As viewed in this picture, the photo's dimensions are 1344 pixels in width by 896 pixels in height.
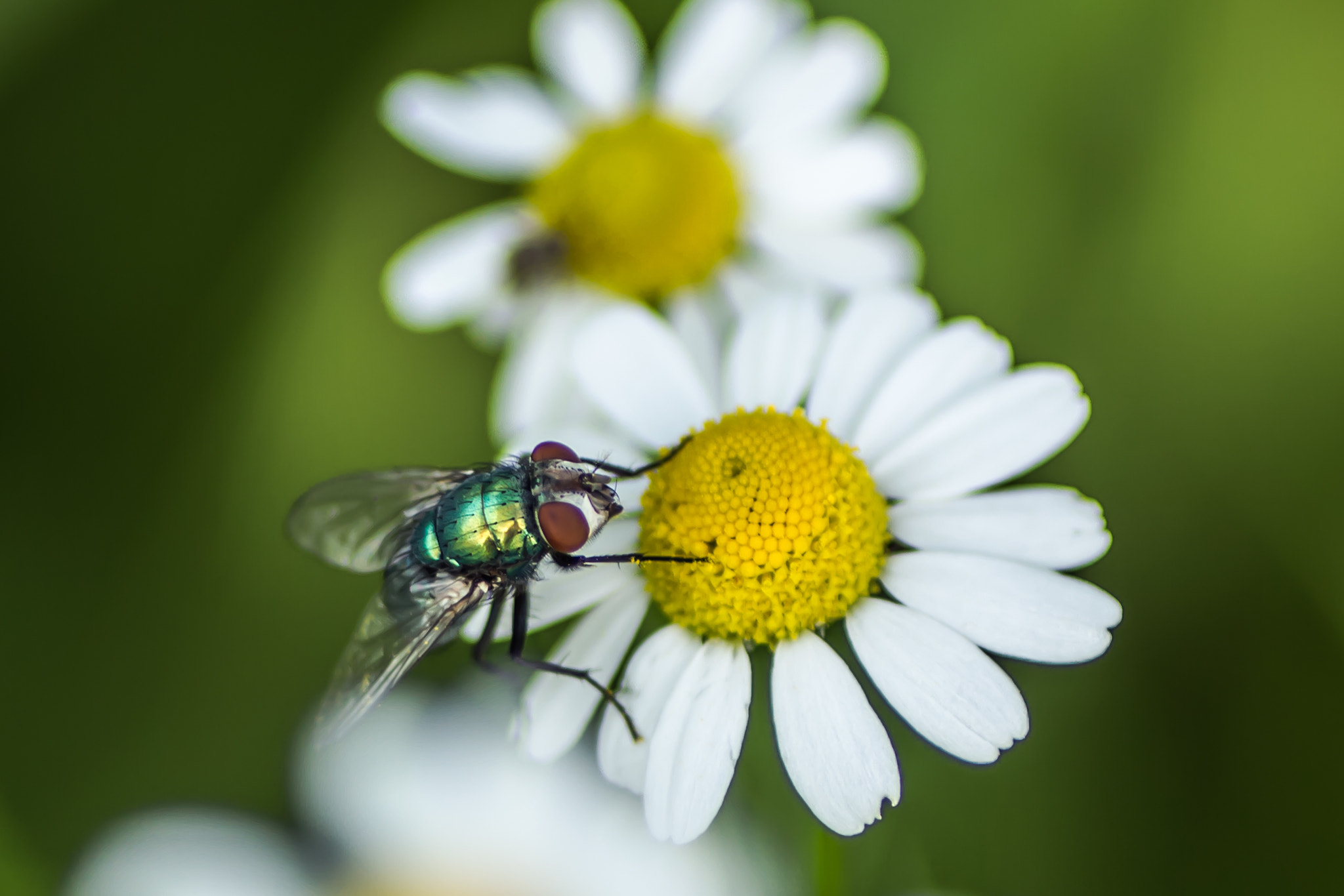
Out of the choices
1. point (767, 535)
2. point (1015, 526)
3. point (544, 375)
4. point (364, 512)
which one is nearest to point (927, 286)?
point (544, 375)

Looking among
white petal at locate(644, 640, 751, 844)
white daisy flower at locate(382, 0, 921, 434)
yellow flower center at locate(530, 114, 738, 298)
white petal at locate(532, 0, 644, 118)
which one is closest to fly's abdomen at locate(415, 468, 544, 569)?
white petal at locate(644, 640, 751, 844)

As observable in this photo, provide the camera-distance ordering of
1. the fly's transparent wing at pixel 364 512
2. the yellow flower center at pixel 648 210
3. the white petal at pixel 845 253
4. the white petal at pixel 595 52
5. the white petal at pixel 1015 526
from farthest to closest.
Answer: the white petal at pixel 595 52 → the yellow flower center at pixel 648 210 → the white petal at pixel 845 253 → the fly's transparent wing at pixel 364 512 → the white petal at pixel 1015 526

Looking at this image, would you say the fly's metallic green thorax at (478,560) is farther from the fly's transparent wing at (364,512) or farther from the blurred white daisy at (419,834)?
the blurred white daisy at (419,834)

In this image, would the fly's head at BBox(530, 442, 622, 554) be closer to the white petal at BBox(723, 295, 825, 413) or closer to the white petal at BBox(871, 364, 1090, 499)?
the white petal at BBox(723, 295, 825, 413)

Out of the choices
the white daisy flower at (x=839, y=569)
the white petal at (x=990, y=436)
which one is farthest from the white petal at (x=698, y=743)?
the white petal at (x=990, y=436)

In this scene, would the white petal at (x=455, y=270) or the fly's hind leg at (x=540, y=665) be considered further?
the white petal at (x=455, y=270)

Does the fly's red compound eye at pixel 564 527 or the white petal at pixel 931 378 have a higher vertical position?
the white petal at pixel 931 378

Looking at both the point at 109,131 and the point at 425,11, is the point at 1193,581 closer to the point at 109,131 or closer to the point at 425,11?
the point at 425,11

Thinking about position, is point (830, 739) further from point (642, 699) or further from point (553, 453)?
point (553, 453)
